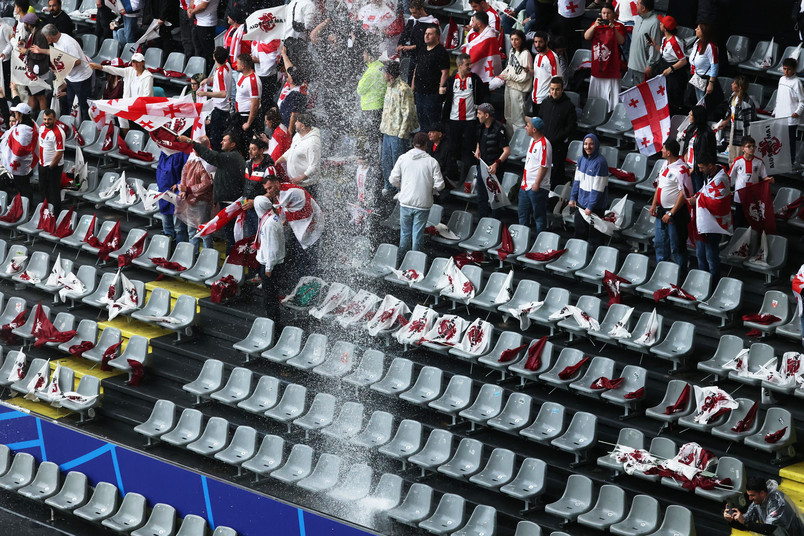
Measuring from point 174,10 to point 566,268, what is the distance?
836 cm

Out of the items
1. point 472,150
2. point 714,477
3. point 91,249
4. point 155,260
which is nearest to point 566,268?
point 472,150

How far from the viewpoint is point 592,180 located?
578 inches

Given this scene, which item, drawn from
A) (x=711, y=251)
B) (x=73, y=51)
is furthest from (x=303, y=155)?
(x=73, y=51)

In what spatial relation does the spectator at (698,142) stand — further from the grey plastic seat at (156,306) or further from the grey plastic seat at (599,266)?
the grey plastic seat at (156,306)

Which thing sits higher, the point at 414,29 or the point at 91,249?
the point at 414,29

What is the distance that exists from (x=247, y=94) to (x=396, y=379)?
429 cm

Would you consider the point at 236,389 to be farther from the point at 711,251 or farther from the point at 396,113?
the point at 711,251

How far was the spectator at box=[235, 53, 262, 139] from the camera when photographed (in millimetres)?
16516

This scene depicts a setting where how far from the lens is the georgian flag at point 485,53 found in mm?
16656

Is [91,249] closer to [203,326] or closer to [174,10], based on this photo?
[203,326]

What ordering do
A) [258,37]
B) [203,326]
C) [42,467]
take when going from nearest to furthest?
[42,467] → [203,326] → [258,37]

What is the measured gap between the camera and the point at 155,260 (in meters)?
16.6

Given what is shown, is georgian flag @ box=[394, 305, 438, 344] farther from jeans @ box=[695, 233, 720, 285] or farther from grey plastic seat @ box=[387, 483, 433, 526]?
jeans @ box=[695, 233, 720, 285]

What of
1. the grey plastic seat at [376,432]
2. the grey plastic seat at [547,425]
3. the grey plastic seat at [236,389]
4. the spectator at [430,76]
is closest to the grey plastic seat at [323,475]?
the grey plastic seat at [376,432]
